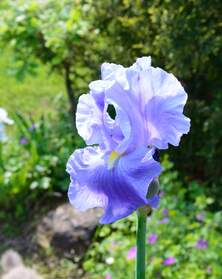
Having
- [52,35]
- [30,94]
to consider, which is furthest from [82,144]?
[30,94]

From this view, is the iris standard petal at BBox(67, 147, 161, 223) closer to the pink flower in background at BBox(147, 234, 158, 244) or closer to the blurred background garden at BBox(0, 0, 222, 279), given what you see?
the blurred background garden at BBox(0, 0, 222, 279)

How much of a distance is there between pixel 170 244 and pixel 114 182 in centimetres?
192

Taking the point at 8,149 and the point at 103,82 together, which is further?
the point at 8,149

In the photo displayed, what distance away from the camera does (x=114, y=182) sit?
3.53 feet

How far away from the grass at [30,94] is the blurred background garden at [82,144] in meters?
1.18

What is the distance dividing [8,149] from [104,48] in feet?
3.02

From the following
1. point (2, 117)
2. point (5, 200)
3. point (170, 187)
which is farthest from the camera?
point (5, 200)

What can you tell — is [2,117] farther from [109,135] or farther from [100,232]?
[109,135]

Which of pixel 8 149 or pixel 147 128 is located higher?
pixel 147 128

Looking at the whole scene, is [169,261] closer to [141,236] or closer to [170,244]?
[170,244]

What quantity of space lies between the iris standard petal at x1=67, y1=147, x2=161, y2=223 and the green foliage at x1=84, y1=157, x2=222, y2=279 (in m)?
1.60

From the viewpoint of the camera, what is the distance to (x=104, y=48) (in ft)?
13.0

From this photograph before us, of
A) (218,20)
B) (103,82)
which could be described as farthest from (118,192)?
(218,20)

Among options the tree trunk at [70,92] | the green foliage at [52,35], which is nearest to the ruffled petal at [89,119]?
the green foliage at [52,35]
